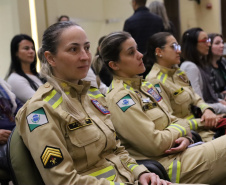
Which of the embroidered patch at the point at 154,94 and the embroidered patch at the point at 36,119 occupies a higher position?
the embroidered patch at the point at 36,119

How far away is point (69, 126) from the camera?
4.50 ft

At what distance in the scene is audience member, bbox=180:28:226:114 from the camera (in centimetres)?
317

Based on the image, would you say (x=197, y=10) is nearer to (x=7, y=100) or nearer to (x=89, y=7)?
(x=89, y=7)

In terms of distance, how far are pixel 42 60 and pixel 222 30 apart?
260 inches

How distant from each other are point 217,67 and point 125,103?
2.33m

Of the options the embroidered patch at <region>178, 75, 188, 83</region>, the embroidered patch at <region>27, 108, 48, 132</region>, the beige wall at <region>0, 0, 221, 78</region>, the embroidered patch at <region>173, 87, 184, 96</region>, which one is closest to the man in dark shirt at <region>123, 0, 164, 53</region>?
the embroidered patch at <region>178, 75, 188, 83</region>

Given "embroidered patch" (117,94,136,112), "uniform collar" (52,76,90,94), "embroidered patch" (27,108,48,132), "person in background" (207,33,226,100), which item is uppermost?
"uniform collar" (52,76,90,94)

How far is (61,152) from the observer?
128cm

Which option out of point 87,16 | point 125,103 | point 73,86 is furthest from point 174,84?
point 87,16

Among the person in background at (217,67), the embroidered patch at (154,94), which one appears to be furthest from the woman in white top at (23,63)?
the person in background at (217,67)

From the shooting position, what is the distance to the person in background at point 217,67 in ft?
11.9

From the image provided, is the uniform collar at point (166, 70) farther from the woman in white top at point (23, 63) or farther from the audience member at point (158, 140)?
the woman in white top at point (23, 63)

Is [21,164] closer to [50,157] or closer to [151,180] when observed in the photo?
[50,157]

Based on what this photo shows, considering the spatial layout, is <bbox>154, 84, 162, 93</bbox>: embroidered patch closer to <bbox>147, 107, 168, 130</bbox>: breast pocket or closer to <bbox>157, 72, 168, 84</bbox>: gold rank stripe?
<bbox>157, 72, 168, 84</bbox>: gold rank stripe
